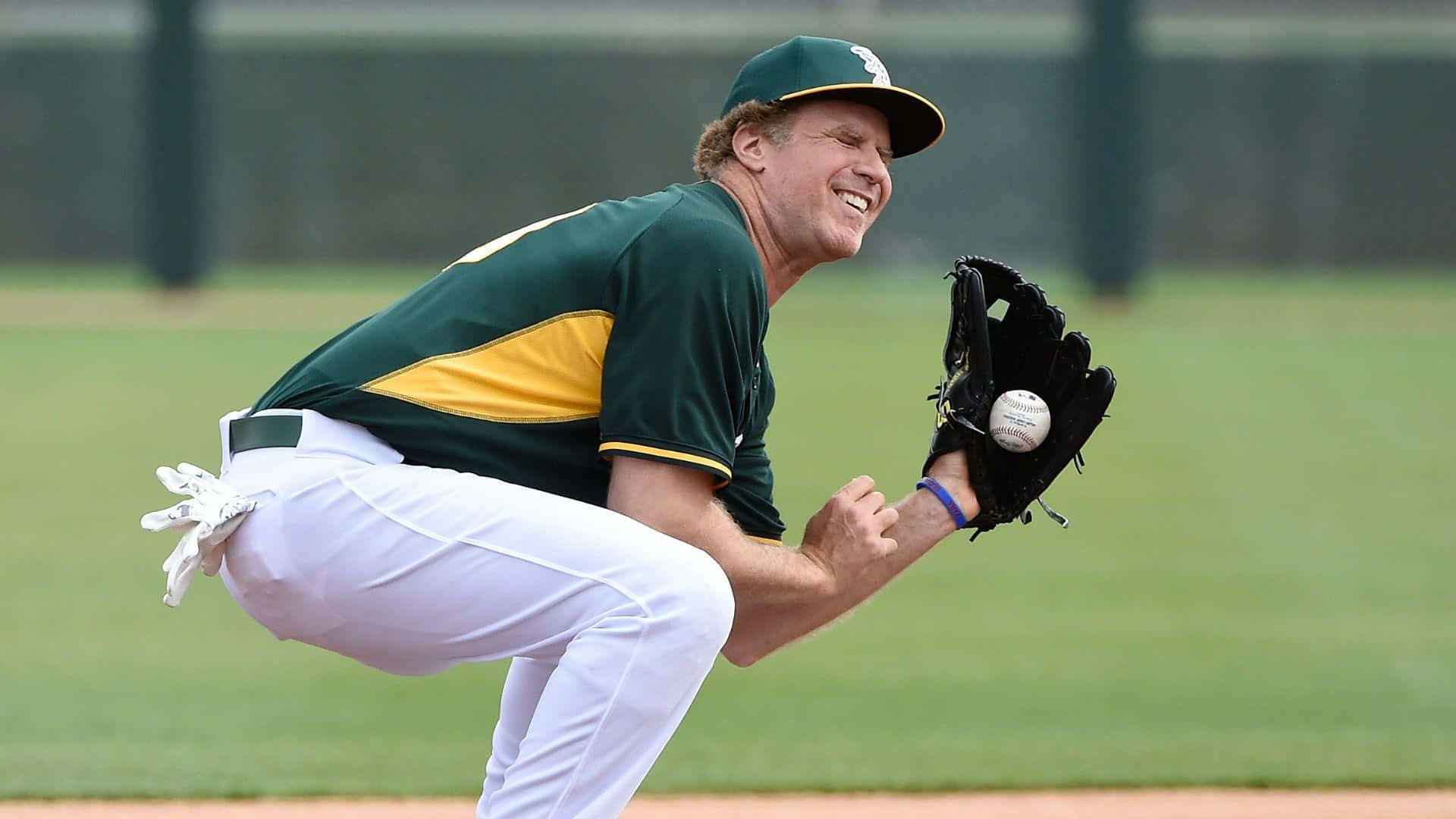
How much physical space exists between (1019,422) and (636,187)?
1574 cm

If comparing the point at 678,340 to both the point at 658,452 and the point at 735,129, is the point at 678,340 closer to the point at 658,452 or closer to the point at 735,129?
the point at 658,452

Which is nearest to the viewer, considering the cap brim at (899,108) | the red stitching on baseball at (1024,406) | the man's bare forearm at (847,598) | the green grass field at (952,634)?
the cap brim at (899,108)

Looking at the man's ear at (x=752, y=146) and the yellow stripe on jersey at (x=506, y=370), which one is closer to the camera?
the yellow stripe on jersey at (x=506, y=370)

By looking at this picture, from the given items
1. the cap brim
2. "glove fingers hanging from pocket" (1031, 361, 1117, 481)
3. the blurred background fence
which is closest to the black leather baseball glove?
"glove fingers hanging from pocket" (1031, 361, 1117, 481)

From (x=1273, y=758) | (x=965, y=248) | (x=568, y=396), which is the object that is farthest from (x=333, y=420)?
(x=965, y=248)

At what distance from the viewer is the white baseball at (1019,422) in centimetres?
295

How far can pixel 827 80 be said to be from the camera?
2.64m

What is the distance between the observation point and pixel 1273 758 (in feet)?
13.9

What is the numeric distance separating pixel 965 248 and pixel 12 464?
1102cm

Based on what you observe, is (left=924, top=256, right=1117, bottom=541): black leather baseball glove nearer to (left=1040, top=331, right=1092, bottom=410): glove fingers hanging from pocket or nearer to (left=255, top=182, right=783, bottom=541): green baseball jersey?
(left=1040, top=331, right=1092, bottom=410): glove fingers hanging from pocket

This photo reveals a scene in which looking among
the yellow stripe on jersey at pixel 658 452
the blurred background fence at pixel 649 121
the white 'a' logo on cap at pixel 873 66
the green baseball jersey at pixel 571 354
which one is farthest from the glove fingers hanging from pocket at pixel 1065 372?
the blurred background fence at pixel 649 121

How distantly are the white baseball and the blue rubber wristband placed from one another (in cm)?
14

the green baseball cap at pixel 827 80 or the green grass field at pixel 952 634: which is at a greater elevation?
the green baseball cap at pixel 827 80

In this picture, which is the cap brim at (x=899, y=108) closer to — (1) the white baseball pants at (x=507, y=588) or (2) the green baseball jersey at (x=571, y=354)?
(2) the green baseball jersey at (x=571, y=354)
